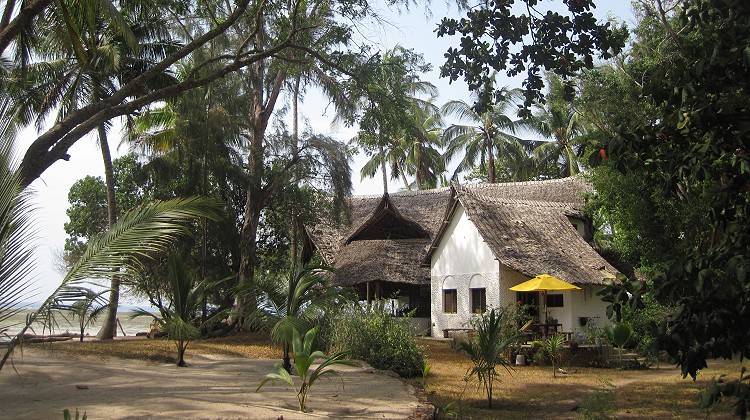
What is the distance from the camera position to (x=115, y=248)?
688cm

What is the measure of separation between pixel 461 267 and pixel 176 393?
1526 centimetres

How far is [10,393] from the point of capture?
8.54 m

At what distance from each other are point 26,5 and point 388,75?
649cm

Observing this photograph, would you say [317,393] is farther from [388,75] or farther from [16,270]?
[388,75]

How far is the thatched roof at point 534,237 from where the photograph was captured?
2084 cm

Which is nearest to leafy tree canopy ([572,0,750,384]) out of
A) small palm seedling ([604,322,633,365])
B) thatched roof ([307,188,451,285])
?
small palm seedling ([604,322,633,365])

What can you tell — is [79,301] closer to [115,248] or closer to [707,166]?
[115,248]

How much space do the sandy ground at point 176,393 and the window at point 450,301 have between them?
1136 centimetres

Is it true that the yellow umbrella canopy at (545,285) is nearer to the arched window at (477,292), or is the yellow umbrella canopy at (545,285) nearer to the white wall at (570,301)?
the white wall at (570,301)

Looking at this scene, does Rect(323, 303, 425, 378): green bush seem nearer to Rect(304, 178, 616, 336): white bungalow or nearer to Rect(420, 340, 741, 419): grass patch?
Rect(420, 340, 741, 419): grass patch

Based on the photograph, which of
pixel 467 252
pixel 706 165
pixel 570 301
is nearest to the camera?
pixel 706 165

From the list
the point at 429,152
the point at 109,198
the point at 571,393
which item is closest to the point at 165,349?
the point at 109,198

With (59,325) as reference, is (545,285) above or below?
above

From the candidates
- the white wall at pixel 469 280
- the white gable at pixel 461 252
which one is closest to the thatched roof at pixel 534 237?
the white gable at pixel 461 252
